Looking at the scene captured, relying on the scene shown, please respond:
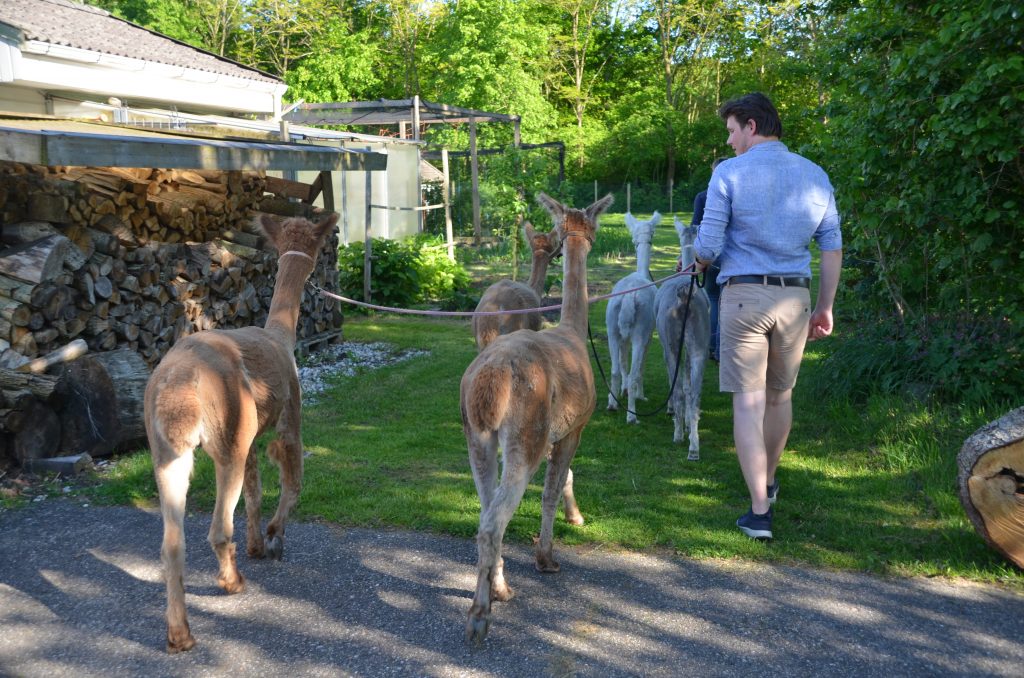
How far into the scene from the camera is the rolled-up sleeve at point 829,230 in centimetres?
492

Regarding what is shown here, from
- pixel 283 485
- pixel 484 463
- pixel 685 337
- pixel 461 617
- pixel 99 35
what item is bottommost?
pixel 461 617

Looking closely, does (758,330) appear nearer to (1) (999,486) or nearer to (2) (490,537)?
(1) (999,486)

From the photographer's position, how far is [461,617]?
4.12m

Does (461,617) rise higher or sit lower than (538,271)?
lower

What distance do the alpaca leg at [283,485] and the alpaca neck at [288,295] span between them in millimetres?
Result: 620

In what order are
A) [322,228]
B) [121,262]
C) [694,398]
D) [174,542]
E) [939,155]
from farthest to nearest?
[121,262] → [694,398] → [939,155] → [322,228] → [174,542]

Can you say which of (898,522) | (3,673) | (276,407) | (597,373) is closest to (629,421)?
(597,373)

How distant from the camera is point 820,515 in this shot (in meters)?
5.38

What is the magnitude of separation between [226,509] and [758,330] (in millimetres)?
3025

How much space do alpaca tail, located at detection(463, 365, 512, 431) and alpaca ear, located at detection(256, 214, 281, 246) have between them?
1948 mm

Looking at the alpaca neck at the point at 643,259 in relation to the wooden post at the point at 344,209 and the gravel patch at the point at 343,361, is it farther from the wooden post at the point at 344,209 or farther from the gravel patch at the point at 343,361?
the wooden post at the point at 344,209

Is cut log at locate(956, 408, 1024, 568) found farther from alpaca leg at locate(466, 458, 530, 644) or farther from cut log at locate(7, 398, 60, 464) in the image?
cut log at locate(7, 398, 60, 464)

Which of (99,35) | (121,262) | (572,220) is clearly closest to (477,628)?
(572,220)

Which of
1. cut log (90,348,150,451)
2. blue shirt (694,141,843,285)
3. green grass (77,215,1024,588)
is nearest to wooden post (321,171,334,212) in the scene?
green grass (77,215,1024,588)
